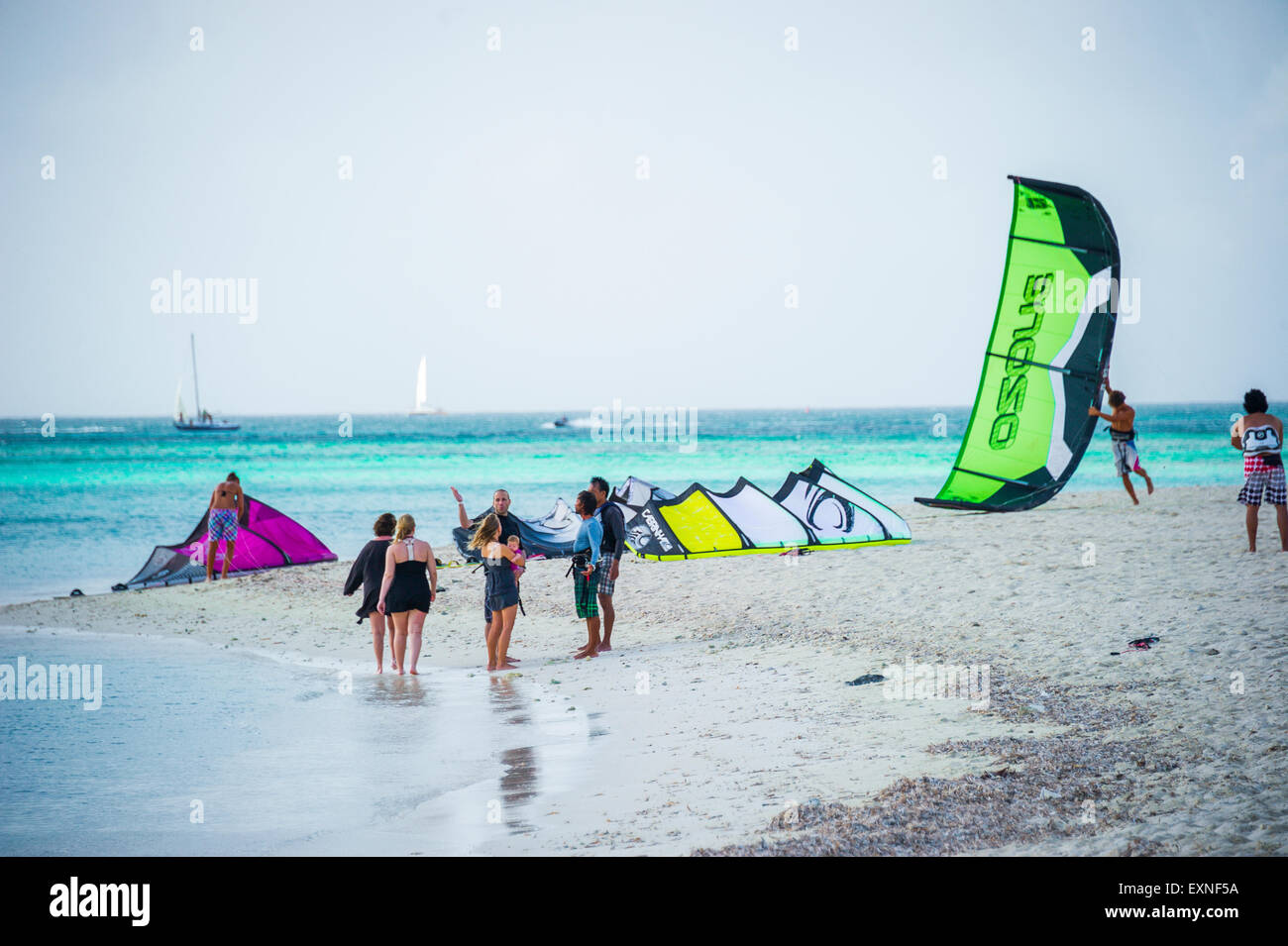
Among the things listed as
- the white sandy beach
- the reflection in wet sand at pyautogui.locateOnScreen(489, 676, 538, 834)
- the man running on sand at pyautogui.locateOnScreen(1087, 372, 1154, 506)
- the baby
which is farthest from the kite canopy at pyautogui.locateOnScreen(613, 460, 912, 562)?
the reflection in wet sand at pyautogui.locateOnScreen(489, 676, 538, 834)

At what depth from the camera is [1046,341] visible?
13.3m

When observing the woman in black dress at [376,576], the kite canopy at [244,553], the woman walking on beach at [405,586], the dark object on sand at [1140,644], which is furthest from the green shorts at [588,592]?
the kite canopy at [244,553]

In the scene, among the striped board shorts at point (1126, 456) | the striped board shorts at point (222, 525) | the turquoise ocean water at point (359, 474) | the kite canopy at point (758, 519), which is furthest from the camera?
the turquoise ocean water at point (359, 474)

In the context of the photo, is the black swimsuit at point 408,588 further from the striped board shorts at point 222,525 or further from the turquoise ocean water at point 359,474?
the turquoise ocean water at point 359,474

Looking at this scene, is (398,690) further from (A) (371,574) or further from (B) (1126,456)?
(B) (1126,456)

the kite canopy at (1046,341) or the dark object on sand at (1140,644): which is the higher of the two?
the kite canopy at (1046,341)

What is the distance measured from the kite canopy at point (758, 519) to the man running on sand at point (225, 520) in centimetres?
530

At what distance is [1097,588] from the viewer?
8.95 meters

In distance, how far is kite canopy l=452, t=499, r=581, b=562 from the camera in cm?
1383

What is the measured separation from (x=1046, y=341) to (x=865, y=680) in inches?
321

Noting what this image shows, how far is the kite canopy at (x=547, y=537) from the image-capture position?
45.4 feet

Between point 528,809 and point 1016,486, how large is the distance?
11.3 m

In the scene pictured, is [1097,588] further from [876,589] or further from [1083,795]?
[1083,795]

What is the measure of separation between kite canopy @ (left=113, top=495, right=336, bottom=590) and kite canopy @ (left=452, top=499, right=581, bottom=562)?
2452 mm
